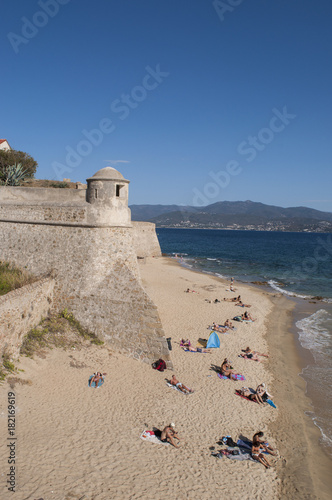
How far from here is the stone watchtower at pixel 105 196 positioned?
13.2 metres

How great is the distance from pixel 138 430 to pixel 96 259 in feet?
22.0

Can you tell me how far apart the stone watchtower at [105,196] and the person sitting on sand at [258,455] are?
958 centimetres

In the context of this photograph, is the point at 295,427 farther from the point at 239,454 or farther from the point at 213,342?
the point at 213,342

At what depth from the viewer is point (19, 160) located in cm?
2831

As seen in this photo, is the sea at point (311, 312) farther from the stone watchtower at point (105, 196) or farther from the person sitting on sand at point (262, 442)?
the stone watchtower at point (105, 196)

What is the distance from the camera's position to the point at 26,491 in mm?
6723

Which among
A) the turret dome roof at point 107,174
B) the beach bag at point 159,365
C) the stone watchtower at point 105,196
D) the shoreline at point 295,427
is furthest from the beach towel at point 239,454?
the turret dome roof at point 107,174

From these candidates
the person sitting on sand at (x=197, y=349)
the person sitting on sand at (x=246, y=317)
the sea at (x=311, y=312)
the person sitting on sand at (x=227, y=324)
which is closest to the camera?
the sea at (x=311, y=312)

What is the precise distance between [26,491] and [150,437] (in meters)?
3.60

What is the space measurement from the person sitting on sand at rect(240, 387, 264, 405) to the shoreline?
82 centimetres

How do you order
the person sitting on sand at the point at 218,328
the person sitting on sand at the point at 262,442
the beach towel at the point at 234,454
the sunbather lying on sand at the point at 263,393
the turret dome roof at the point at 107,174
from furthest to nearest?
the person sitting on sand at the point at 218,328 → the turret dome roof at the point at 107,174 → the sunbather lying on sand at the point at 263,393 → the person sitting on sand at the point at 262,442 → the beach towel at the point at 234,454

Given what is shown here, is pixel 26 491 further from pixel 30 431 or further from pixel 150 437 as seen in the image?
pixel 150 437

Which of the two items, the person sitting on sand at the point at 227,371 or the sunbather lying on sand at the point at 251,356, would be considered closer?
the person sitting on sand at the point at 227,371

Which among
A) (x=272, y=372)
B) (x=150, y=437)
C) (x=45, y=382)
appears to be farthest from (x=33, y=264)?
(x=272, y=372)
